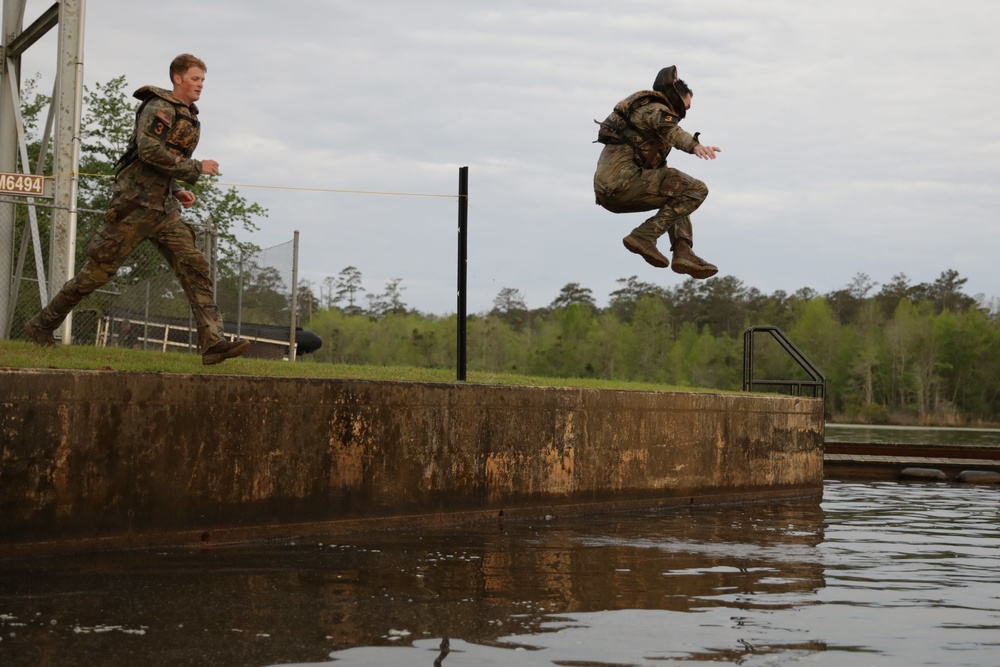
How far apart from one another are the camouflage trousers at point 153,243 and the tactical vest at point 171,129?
439mm

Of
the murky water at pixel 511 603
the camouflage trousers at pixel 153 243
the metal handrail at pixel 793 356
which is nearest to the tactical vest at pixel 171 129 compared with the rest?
the camouflage trousers at pixel 153 243

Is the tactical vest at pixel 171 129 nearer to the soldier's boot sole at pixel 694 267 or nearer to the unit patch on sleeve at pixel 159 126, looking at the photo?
the unit patch on sleeve at pixel 159 126

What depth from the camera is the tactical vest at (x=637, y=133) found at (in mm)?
10562

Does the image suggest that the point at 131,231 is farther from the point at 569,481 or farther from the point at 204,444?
the point at 569,481

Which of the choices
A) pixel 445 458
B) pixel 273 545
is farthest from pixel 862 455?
pixel 273 545

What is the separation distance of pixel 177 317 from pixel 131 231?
26.7ft

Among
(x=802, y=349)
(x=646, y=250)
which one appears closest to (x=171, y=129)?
(x=646, y=250)

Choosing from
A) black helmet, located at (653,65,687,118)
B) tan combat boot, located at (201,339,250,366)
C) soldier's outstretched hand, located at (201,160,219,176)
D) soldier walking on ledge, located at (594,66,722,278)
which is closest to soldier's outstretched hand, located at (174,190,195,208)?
soldier's outstretched hand, located at (201,160,219,176)

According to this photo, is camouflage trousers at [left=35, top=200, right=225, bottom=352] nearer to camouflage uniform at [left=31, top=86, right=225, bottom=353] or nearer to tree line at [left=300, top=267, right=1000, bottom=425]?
camouflage uniform at [left=31, top=86, right=225, bottom=353]

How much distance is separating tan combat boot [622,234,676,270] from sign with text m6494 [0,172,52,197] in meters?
6.59

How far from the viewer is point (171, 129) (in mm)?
9195

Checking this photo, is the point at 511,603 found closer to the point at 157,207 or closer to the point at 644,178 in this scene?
the point at 157,207

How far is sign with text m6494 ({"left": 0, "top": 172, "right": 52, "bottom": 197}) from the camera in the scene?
12786 mm

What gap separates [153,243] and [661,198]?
442 cm
